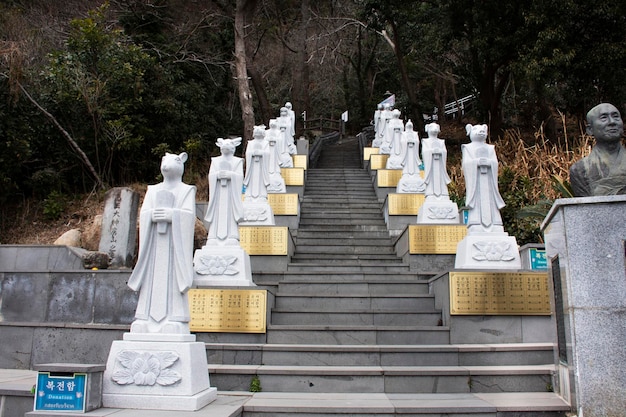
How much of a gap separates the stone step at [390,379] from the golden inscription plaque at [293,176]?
8.22m

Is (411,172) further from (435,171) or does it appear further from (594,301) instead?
(594,301)

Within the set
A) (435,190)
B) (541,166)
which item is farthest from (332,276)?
(541,166)

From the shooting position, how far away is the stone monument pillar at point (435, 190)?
9953mm

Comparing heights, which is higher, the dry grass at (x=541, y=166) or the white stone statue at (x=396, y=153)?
the white stone statue at (x=396, y=153)

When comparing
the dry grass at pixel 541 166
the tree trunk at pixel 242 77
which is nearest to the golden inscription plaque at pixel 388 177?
the dry grass at pixel 541 166

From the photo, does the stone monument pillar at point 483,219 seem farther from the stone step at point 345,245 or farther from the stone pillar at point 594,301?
the stone step at point 345,245

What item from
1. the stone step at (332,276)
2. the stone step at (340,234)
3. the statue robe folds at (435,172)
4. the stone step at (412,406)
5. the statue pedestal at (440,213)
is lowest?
the stone step at (412,406)

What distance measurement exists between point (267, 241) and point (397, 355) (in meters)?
4.02

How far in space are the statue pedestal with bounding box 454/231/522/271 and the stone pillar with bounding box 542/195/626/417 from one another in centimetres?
271

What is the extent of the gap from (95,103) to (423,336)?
1169cm

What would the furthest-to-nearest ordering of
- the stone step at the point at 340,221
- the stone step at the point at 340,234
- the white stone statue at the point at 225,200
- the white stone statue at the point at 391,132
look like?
1. the white stone statue at the point at 391,132
2. the stone step at the point at 340,221
3. the stone step at the point at 340,234
4. the white stone statue at the point at 225,200

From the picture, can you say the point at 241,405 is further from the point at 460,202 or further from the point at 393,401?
the point at 460,202

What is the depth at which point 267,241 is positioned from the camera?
957 centimetres

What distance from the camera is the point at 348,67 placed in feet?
108
